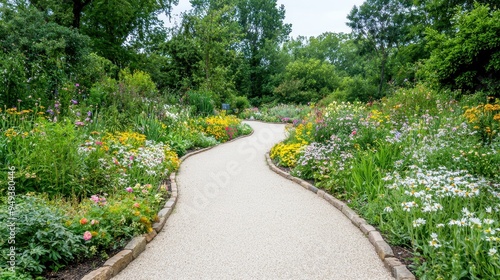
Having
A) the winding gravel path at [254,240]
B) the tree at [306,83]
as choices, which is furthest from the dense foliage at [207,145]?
the tree at [306,83]

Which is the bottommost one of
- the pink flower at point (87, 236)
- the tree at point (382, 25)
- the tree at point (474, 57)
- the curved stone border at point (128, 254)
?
the curved stone border at point (128, 254)

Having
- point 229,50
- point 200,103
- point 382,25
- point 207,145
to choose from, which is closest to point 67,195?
point 207,145

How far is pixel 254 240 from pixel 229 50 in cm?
1847

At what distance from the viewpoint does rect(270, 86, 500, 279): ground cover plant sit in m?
2.77

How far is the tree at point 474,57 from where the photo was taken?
5.51m

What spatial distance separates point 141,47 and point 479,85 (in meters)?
21.9

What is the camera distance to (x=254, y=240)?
376cm

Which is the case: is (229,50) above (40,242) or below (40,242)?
above

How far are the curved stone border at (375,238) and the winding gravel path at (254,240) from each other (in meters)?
0.07

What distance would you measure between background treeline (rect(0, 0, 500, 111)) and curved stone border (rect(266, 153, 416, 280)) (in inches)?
131

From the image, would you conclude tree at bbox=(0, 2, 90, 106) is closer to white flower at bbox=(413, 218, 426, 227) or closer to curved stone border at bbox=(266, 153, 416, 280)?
curved stone border at bbox=(266, 153, 416, 280)

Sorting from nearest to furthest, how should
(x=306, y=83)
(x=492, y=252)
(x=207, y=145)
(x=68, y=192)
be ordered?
(x=492, y=252) → (x=68, y=192) → (x=207, y=145) → (x=306, y=83)

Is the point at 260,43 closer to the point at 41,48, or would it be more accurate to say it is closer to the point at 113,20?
the point at 113,20

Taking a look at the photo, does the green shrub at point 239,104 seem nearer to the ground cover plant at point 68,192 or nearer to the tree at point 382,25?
the tree at point 382,25
